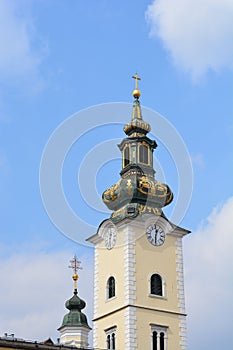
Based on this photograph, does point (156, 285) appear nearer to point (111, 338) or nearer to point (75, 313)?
point (111, 338)

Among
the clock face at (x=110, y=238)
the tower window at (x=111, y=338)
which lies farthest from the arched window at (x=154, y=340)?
the clock face at (x=110, y=238)

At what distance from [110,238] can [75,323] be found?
11287mm

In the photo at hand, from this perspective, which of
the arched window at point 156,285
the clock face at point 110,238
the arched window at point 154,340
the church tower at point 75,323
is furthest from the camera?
the church tower at point 75,323

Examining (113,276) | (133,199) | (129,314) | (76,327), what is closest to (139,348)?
(129,314)

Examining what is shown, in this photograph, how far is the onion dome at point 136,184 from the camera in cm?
4994

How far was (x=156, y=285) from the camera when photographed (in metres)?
48.2

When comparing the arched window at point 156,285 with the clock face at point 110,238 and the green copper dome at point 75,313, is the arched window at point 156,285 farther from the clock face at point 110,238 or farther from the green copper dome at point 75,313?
the green copper dome at point 75,313

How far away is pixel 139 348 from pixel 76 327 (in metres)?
14.0

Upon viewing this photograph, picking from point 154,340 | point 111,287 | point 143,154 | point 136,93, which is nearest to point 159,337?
point 154,340

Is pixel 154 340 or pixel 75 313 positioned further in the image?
pixel 75 313

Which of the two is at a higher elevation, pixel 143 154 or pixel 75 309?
pixel 143 154

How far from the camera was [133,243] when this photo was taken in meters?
48.2

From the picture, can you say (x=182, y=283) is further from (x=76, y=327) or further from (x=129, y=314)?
(x=76, y=327)

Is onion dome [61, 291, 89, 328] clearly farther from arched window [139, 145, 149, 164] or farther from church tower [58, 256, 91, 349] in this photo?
arched window [139, 145, 149, 164]
